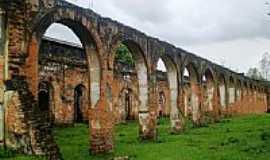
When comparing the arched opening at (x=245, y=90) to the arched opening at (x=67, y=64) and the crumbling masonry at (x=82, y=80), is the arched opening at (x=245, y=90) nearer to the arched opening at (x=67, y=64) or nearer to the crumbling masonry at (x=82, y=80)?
the crumbling masonry at (x=82, y=80)

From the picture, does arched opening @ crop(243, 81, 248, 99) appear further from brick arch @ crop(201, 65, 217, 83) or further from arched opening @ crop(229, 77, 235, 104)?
brick arch @ crop(201, 65, 217, 83)

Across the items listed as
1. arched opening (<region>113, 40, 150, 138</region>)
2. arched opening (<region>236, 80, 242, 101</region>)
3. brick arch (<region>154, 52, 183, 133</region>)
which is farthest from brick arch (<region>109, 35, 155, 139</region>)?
arched opening (<region>236, 80, 242, 101</region>)

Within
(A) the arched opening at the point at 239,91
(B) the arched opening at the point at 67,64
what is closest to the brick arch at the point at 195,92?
(B) the arched opening at the point at 67,64

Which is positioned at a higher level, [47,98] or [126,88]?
[126,88]

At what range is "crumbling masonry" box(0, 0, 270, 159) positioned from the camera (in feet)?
31.2

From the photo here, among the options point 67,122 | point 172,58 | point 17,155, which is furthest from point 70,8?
point 67,122

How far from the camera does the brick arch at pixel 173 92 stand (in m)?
18.9

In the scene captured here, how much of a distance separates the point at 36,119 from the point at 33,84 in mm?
1125

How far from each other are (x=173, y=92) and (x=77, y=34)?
768 centimetres

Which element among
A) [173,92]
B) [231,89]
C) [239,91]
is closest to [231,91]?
[231,89]

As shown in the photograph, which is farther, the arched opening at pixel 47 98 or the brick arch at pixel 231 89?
the brick arch at pixel 231 89

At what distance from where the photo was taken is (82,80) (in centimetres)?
2266

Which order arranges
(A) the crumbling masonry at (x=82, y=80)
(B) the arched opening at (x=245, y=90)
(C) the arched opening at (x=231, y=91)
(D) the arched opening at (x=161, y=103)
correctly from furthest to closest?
1. (B) the arched opening at (x=245, y=90)
2. (D) the arched opening at (x=161, y=103)
3. (C) the arched opening at (x=231, y=91)
4. (A) the crumbling masonry at (x=82, y=80)

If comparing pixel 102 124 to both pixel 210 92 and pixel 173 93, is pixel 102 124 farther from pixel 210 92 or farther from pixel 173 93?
pixel 210 92
